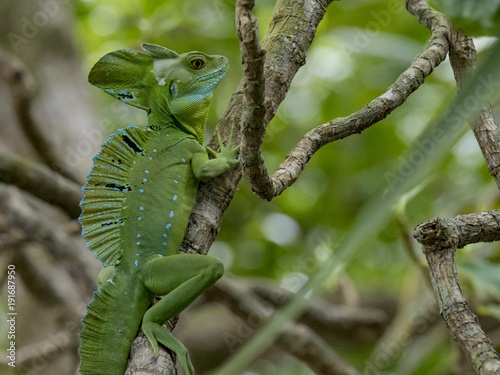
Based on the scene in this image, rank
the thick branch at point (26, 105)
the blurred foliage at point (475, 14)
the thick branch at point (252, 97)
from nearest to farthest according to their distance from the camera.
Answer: the blurred foliage at point (475, 14)
the thick branch at point (252, 97)
the thick branch at point (26, 105)

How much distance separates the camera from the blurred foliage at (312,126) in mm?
4434

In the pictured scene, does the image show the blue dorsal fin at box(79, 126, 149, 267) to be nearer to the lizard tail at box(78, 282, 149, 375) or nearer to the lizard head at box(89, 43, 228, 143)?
the lizard tail at box(78, 282, 149, 375)

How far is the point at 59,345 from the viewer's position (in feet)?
11.5

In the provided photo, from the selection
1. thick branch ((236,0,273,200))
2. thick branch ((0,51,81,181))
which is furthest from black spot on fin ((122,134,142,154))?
thick branch ((0,51,81,181))

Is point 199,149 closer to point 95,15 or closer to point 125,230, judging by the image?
point 125,230

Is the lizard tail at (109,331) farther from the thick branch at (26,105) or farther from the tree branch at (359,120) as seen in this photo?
the thick branch at (26,105)

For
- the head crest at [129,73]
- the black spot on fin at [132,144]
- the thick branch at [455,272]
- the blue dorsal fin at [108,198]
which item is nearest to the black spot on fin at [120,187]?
the blue dorsal fin at [108,198]

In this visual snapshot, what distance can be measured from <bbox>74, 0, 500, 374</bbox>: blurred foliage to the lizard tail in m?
2.26

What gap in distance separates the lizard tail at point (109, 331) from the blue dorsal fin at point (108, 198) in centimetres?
16

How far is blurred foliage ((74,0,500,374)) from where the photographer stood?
14.5 ft

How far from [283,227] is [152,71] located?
2.70 m

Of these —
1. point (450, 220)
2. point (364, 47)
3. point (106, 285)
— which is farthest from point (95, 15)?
point (450, 220)

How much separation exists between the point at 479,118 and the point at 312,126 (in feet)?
10.8

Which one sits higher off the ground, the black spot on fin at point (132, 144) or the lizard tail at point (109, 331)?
the black spot on fin at point (132, 144)
